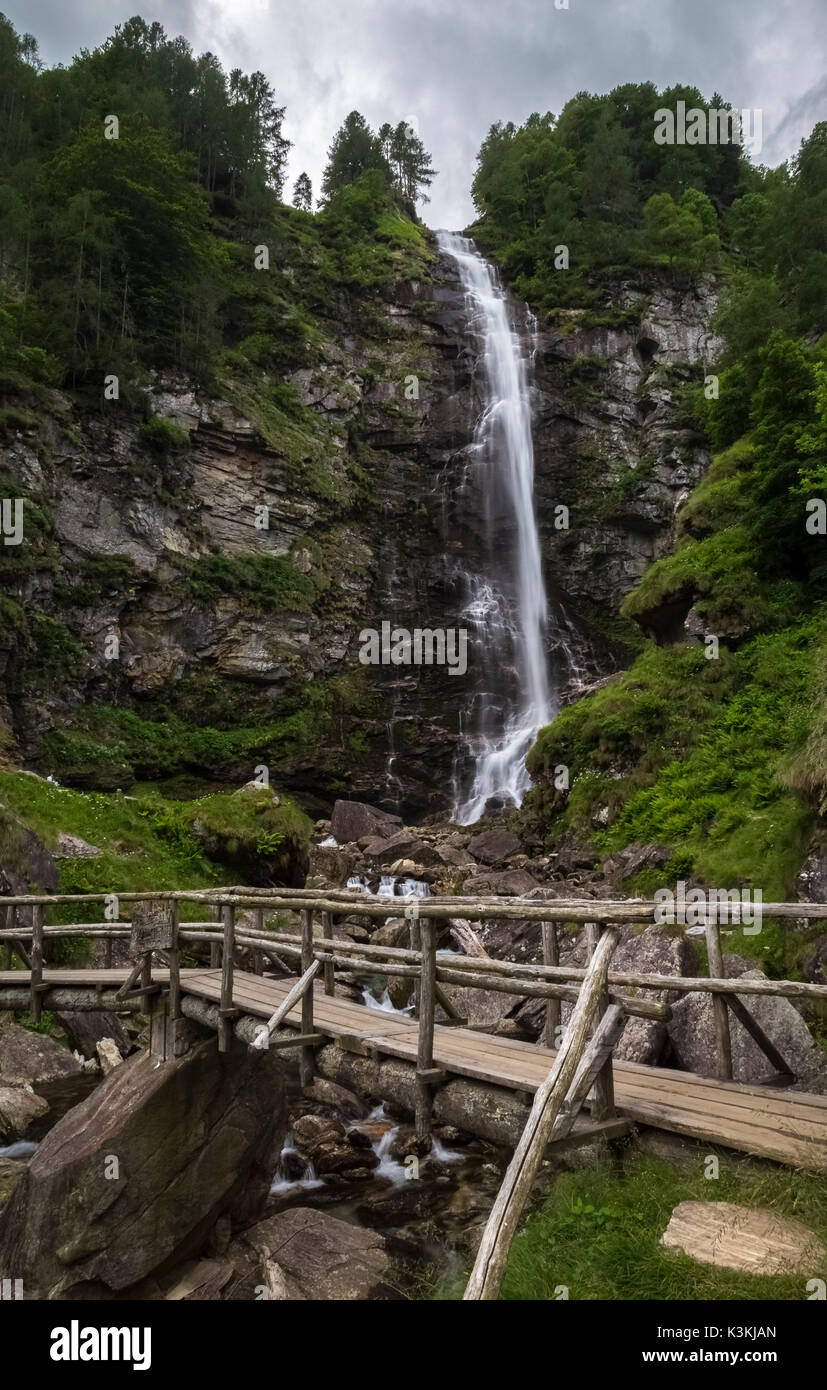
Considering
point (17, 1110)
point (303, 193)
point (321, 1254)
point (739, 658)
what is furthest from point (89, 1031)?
point (303, 193)

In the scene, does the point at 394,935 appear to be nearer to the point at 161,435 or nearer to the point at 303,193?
the point at 161,435

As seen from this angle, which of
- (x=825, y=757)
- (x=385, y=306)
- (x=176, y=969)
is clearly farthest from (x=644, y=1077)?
(x=385, y=306)

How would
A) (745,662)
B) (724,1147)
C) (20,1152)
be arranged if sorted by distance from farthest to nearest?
(745,662), (20,1152), (724,1147)

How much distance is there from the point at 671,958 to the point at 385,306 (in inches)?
1501

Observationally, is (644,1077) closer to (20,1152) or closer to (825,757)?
(825,757)

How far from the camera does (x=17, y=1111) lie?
895 cm

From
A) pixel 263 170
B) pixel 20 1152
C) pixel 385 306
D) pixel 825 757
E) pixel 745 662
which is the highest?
pixel 263 170

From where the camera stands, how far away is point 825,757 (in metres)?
8.84

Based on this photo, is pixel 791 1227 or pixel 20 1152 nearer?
pixel 791 1227

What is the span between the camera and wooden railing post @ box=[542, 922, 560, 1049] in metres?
6.20

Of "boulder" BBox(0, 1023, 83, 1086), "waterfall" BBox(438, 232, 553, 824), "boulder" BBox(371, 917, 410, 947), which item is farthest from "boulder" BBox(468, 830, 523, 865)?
"boulder" BBox(0, 1023, 83, 1086)

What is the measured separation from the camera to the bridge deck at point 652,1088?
421cm

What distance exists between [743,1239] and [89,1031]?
963cm

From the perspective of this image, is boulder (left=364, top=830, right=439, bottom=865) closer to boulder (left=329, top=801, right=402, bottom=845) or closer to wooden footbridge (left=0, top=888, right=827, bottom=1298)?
boulder (left=329, top=801, right=402, bottom=845)
